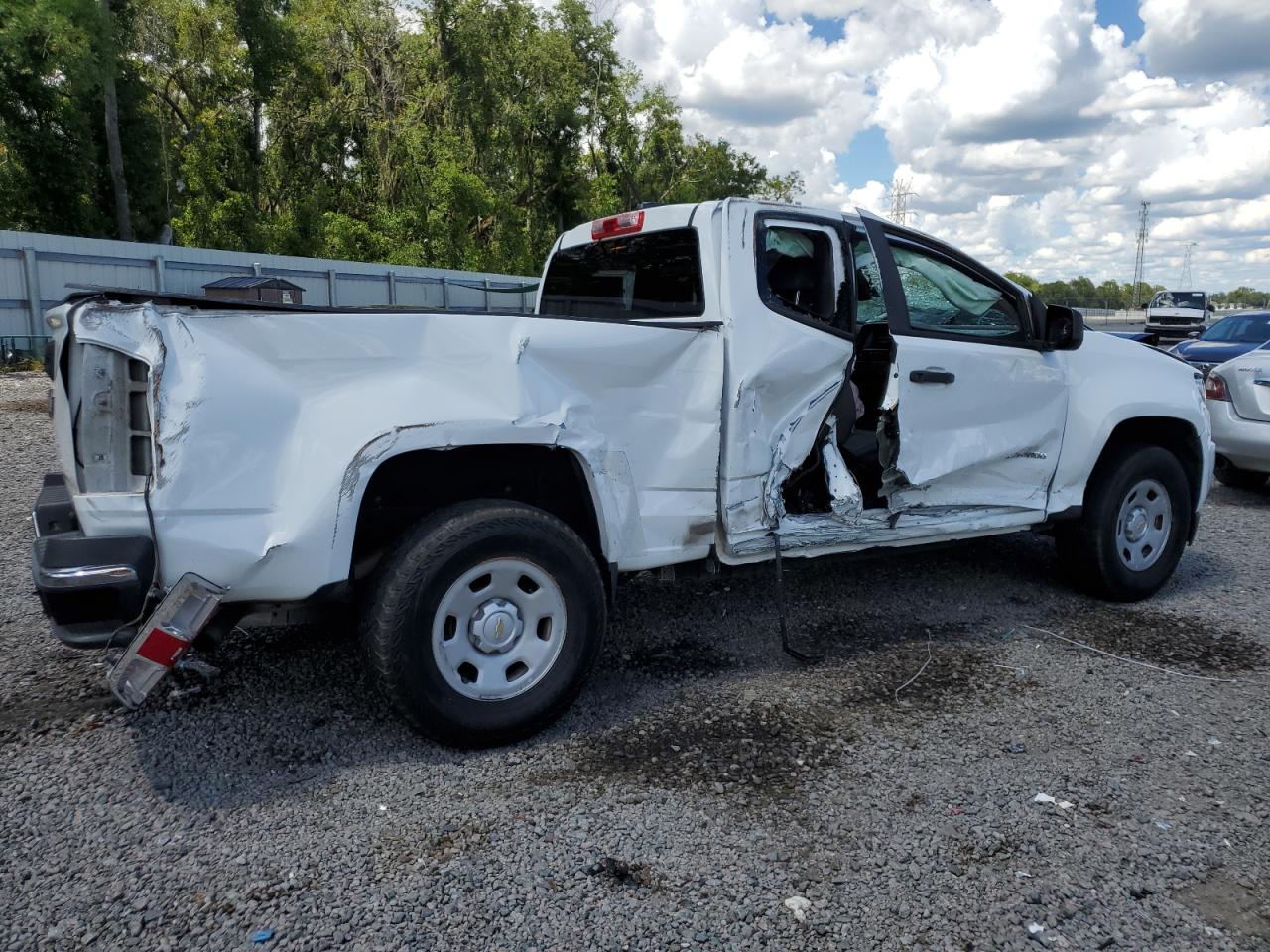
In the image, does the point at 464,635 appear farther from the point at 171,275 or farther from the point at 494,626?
the point at 171,275

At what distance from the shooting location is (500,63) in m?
35.3

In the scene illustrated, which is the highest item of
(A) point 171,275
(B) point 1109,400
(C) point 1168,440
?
(A) point 171,275

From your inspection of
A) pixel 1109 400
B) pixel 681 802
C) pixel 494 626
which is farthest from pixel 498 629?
pixel 1109 400

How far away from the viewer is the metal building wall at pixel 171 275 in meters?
18.3

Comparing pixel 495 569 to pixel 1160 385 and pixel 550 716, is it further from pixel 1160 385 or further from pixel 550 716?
pixel 1160 385

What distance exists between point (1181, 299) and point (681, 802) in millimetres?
33224

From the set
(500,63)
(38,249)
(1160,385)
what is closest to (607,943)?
(1160,385)

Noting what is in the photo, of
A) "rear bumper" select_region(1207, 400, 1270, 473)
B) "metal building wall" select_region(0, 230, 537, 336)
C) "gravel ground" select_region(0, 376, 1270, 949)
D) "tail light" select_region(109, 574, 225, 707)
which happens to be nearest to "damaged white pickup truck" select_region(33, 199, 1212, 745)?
"tail light" select_region(109, 574, 225, 707)

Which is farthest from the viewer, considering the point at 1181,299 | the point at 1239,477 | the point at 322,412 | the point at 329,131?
the point at 329,131

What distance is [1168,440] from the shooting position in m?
5.30

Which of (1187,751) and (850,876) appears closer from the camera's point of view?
(850,876)

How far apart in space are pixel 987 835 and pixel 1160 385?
129 inches

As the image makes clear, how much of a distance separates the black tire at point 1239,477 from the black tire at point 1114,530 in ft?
13.0

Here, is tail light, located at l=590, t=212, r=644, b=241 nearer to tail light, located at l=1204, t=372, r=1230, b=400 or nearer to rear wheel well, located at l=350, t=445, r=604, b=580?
rear wheel well, located at l=350, t=445, r=604, b=580
